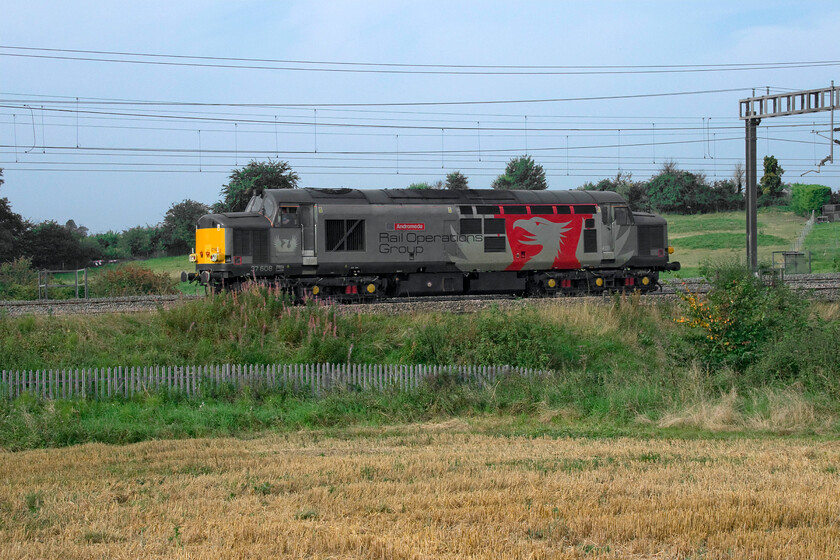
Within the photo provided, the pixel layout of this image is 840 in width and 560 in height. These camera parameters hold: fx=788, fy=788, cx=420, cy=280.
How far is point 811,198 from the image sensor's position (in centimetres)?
8406

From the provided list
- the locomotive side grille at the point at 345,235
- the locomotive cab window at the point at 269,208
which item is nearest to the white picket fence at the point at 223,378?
the locomotive side grille at the point at 345,235

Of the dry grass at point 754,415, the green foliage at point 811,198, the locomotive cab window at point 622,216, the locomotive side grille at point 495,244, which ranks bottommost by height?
the dry grass at point 754,415

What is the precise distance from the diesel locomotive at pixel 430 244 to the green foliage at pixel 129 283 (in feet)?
30.7

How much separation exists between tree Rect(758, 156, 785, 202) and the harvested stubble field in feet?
287

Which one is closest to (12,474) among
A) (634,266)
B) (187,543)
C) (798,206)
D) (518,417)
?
(187,543)

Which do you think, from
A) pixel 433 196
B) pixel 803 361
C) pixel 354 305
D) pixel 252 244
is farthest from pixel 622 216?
pixel 252 244

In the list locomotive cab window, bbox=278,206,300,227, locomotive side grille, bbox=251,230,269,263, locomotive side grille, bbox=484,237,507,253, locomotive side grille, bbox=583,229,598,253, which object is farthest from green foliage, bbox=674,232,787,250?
locomotive side grille, bbox=251,230,269,263

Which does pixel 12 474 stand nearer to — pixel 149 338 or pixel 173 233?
pixel 149 338

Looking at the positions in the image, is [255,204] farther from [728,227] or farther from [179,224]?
[728,227]

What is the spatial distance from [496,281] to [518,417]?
11.0m

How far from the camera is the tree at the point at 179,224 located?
66.9m

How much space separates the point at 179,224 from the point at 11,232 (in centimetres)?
1505

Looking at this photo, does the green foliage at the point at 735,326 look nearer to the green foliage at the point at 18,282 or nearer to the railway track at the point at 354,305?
the railway track at the point at 354,305

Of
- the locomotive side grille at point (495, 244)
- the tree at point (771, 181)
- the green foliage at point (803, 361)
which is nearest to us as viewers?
the green foliage at point (803, 361)
